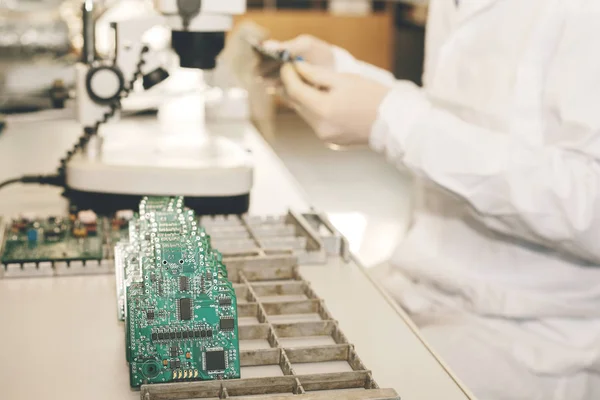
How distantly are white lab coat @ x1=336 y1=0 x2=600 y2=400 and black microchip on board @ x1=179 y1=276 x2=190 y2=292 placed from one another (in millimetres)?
677

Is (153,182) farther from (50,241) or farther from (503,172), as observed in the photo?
(503,172)

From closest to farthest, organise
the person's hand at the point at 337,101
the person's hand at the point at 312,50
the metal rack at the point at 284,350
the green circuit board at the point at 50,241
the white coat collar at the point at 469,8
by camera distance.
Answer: the metal rack at the point at 284,350
the green circuit board at the point at 50,241
the person's hand at the point at 337,101
the white coat collar at the point at 469,8
the person's hand at the point at 312,50

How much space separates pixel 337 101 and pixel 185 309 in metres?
0.73

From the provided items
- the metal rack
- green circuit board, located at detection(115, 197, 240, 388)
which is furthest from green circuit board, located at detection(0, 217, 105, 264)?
green circuit board, located at detection(115, 197, 240, 388)

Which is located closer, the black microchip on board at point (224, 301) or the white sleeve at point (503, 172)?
the black microchip on board at point (224, 301)

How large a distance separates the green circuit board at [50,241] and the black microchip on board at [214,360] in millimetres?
470

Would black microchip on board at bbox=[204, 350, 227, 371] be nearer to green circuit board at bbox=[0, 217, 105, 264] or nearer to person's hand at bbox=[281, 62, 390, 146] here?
green circuit board at bbox=[0, 217, 105, 264]

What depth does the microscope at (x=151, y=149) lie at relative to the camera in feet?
5.31

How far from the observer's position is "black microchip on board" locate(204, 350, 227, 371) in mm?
994

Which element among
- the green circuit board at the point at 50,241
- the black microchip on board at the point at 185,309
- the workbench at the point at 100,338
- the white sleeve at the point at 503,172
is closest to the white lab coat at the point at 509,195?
the white sleeve at the point at 503,172

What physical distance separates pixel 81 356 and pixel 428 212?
1.08m

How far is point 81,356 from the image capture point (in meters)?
1.10

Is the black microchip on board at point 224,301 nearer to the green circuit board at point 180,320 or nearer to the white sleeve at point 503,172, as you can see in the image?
the green circuit board at point 180,320

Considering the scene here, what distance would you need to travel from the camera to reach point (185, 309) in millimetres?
988
